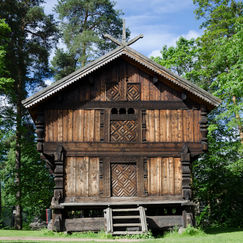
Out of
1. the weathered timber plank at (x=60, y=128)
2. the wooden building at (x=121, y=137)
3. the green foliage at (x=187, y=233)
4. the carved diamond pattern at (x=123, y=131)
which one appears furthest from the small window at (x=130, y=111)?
the green foliage at (x=187, y=233)

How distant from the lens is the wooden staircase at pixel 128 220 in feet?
48.7

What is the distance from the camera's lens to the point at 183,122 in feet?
57.1

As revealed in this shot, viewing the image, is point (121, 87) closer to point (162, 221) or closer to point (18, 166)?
point (162, 221)

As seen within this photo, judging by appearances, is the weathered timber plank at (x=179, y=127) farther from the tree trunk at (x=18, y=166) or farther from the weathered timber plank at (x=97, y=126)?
the tree trunk at (x=18, y=166)

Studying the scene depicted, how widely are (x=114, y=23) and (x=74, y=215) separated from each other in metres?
18.2

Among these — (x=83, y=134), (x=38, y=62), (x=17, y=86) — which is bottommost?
(x=83, y=134)

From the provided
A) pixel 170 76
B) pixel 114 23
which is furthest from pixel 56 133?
pixel 114 23

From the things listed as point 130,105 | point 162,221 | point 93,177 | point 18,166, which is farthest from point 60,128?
point 18,166

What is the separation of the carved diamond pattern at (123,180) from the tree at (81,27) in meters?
18.3

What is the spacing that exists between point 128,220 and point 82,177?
9.18ft

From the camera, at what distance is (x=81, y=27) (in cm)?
3509

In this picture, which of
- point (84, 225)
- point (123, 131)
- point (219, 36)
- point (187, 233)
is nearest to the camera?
point (187, 233)

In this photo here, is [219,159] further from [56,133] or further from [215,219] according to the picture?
[56,133]

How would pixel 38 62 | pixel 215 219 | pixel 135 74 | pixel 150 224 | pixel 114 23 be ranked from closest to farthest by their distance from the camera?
pixel 150 224 < pixel 135 74 < pixel 215 219 < pixel 38 62 < pixel 114 23
